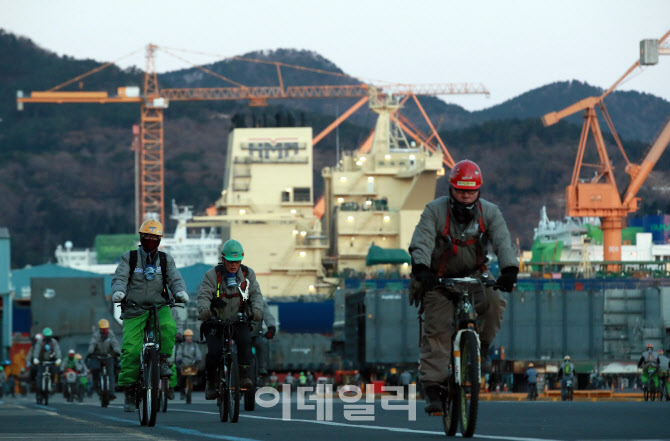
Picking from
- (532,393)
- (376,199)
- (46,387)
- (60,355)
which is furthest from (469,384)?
(376,199)

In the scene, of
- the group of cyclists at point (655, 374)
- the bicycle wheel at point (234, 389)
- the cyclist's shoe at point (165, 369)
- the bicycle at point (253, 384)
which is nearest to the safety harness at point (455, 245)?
the bicycle wheel at point (234, 389)

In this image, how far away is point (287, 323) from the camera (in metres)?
93.4

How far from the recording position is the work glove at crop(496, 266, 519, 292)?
32.3 ft

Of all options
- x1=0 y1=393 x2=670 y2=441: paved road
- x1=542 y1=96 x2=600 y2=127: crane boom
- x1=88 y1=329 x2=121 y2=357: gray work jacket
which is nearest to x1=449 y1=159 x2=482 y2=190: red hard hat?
x1=0 y1=393 x2=670 y2=441: paved road

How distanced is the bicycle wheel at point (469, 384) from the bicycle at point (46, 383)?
1846 cm

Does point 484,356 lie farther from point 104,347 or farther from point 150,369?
point 104,347

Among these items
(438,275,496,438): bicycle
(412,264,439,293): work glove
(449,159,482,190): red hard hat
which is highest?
(449,159,482,190): red hard hat

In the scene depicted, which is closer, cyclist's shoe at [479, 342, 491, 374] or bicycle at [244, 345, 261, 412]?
cyclist's shoe at [479, 342, 491, 374]

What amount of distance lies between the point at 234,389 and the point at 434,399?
3.42 meters

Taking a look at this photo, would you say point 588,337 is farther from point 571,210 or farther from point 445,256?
point 445,256

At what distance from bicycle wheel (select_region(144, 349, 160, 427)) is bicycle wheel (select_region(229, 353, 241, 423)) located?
2.25ft

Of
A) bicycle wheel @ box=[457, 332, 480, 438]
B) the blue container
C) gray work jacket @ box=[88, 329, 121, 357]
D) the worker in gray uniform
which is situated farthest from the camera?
the blue container

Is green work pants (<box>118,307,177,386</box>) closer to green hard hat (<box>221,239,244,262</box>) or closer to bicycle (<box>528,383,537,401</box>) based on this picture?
green hard hat (<box>221,239,244,262</box>)

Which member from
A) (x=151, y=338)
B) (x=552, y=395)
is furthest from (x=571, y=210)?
(x=151, y=338)
